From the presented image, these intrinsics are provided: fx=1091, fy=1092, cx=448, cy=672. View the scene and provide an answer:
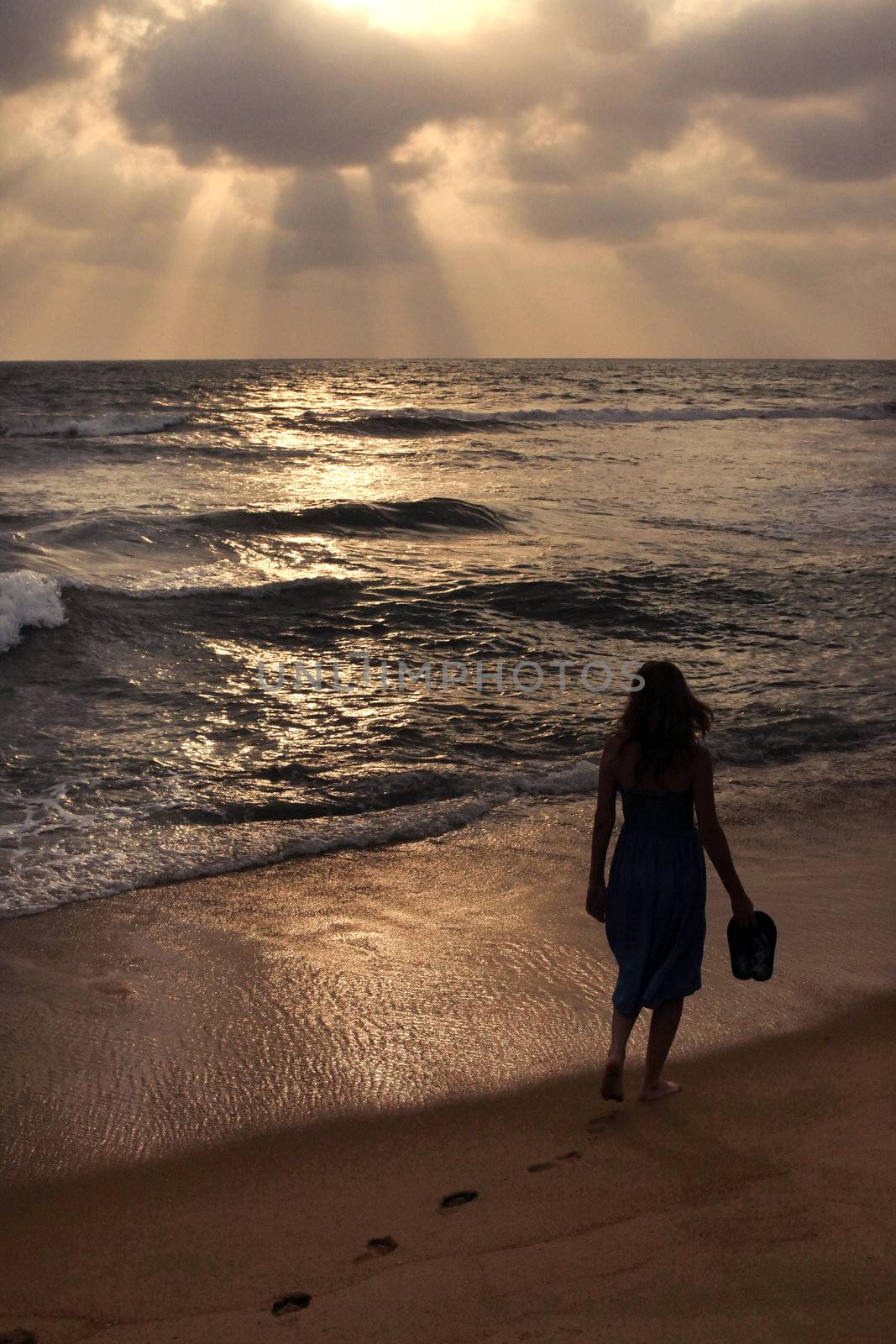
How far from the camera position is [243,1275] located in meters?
2.92

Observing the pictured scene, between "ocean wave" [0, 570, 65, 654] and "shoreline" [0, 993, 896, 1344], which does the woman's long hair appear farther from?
"ocean wave" [0, 570, 65, 654]

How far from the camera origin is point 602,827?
3.74m

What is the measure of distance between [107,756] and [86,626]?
12.2 ft

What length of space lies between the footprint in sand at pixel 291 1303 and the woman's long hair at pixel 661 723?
71.6 inches

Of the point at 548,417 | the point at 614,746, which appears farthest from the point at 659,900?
the point at 548,417

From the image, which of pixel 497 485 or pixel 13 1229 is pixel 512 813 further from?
pixel 497 485

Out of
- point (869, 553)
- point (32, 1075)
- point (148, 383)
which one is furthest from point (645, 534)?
point (148, 383)

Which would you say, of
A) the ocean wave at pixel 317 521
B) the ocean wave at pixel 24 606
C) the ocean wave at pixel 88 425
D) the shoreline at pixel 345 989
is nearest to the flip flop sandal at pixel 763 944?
the shoreline at pixel 345 989

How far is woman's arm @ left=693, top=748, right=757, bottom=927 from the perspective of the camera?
3.64 m

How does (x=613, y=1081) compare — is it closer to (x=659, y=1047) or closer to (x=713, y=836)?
(x=659, y=1047)

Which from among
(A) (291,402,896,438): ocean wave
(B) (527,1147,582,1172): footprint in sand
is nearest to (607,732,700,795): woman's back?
(B) (527,1147,582,1172): footprint in sand

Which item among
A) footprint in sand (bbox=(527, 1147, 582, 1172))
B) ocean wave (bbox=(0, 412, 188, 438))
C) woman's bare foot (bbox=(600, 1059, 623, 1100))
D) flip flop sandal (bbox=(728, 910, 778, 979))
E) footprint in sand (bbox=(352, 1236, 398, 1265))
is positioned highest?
ocean wave (bbox=(0, 412, 188, 438))

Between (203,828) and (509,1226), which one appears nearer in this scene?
(509,1226)

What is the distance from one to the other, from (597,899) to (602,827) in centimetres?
26
